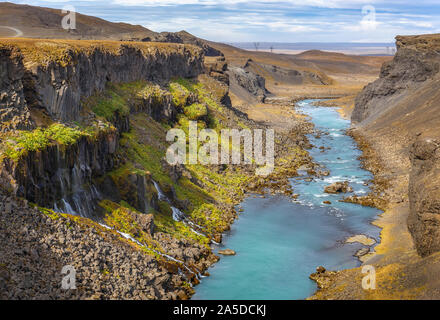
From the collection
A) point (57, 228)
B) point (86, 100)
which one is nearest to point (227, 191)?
point (86, 100)

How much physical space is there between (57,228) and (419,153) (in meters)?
29.3

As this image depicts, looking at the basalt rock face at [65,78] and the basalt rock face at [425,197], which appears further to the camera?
the basalt rock face at [425,197]

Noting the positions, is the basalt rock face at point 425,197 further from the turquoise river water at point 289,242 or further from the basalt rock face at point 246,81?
the basalt rock face at point 246,81

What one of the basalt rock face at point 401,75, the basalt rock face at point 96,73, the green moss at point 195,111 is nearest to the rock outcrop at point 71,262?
the basalt rock face at point 96,73

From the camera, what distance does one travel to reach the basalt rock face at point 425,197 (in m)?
31.9

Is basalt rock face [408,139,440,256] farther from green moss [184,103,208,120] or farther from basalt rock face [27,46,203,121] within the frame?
green moss [184,103,208,120]

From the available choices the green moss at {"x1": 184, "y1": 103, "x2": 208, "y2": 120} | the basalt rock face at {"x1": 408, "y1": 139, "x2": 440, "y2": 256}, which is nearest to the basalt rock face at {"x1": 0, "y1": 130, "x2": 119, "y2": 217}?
the basalt rock face at {"x1": 408, "y1": 139, "x2": 440, "y2": 256}

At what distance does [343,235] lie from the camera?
135 feet

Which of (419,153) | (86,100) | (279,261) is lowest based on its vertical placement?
(279,261)

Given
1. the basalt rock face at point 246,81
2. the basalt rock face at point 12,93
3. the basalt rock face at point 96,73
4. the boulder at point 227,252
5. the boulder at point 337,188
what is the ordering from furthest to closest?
1. the basalt rock face at point 246,81
2. the boulder at point 337,188
3. the boulder at point 227,252
4. the basalt rock face at point 96,73
5. the basalt rock face at point 12,93

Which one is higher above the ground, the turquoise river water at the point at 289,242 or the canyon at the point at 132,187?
the canyon at the point at 132,187

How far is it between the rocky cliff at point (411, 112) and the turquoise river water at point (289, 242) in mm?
5886

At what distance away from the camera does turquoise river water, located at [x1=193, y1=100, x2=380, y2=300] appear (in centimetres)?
3197
